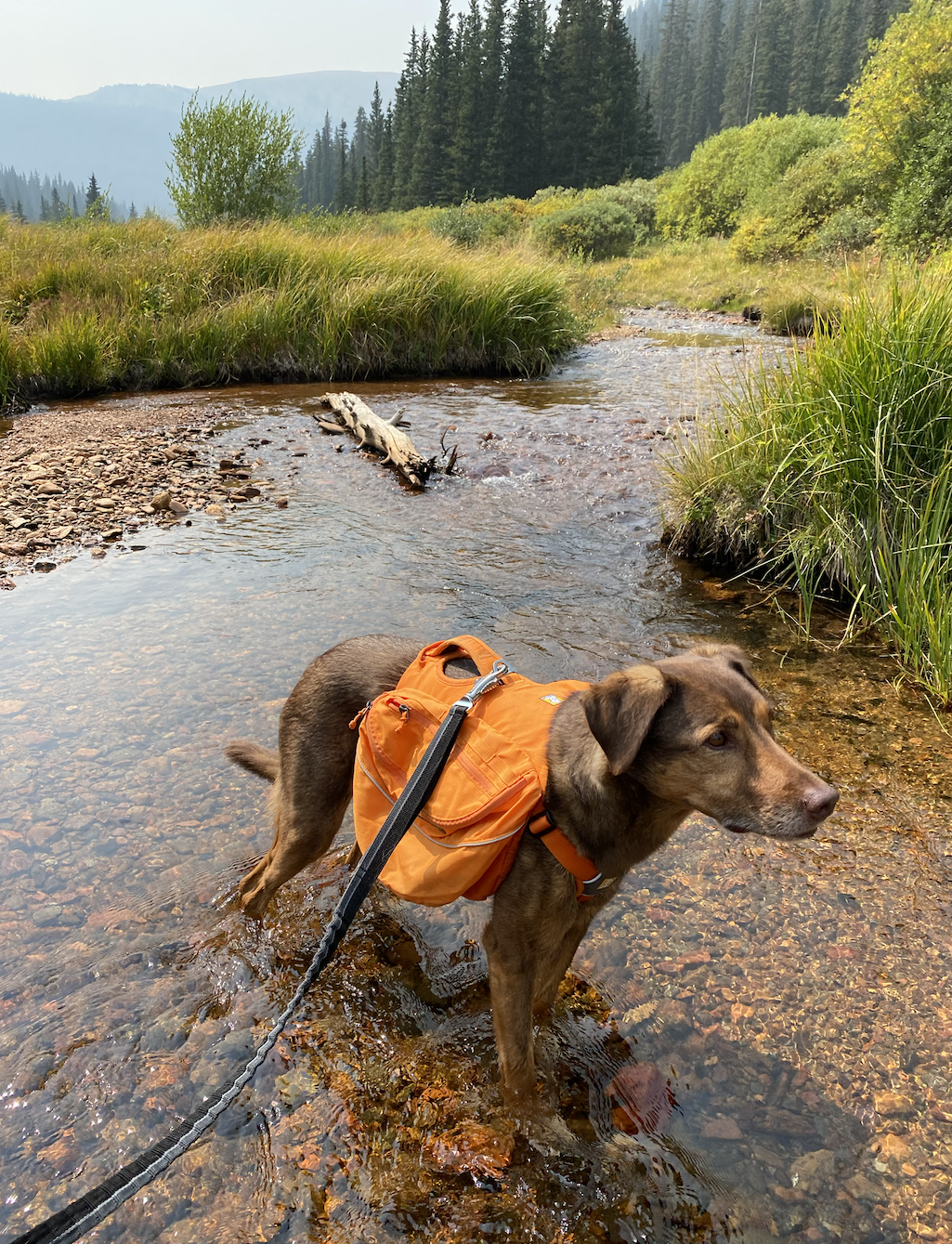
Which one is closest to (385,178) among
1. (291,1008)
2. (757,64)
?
(757,64)

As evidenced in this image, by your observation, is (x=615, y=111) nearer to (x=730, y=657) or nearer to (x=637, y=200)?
(x=637, y=200)

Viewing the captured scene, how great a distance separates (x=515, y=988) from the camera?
2711 millimetres

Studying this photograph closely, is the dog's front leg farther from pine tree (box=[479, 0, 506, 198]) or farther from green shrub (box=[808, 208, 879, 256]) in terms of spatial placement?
pine tree (box=[479, 0, 506, 198])

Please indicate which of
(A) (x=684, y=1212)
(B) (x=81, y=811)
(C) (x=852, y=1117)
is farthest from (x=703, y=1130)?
(B) (x=81, y=811)

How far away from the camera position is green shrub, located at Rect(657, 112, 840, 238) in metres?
48.0

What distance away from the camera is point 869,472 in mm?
5863

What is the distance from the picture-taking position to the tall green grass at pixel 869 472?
5383mm

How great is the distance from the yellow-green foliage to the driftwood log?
30.2 metres

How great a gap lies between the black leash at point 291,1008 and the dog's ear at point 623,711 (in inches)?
19.8

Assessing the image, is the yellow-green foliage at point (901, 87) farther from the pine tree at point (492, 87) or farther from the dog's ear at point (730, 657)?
the pine tree at point (492, 87)

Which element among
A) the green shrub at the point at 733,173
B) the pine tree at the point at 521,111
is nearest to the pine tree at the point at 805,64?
the pine tree at the point at 521,111

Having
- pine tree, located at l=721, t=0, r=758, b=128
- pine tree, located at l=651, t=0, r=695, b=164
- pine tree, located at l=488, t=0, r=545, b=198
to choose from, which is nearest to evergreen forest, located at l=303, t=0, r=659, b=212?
pine tree, located at l=488, t=0, r=545, b=198

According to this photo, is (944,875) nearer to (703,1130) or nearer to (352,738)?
(703,1130)

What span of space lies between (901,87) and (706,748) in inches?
1515
